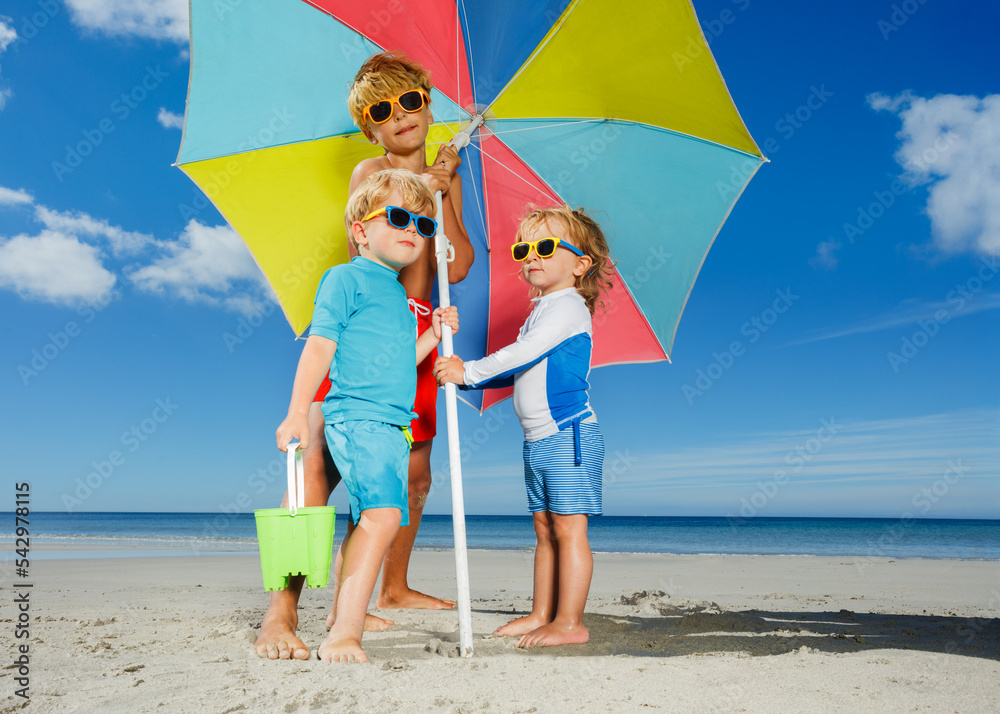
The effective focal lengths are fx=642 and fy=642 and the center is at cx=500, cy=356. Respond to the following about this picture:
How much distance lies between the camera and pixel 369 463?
2.33m

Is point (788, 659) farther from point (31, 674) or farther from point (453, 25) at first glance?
point (453, 25)

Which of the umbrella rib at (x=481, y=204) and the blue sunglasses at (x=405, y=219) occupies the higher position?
the umbrella rib at (x=481, y=204)

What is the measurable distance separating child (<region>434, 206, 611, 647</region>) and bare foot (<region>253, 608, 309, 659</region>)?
87cm

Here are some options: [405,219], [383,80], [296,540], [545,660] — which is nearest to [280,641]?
[296,540]

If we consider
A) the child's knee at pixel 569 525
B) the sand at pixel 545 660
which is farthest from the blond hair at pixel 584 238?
the sand at pixel 545 660

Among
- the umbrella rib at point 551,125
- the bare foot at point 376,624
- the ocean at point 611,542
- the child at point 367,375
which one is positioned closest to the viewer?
the child at point 367,375

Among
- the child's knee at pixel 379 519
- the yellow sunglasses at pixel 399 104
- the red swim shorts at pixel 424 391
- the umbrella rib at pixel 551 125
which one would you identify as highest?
the umbrella rib at pixel 551 125

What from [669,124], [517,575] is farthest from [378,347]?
[517,575]

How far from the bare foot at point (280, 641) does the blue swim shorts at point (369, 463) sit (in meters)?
0.52

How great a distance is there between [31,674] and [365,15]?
318cm

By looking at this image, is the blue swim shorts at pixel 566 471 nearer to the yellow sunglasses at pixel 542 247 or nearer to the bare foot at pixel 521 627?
the bare foot at pixel 521 627

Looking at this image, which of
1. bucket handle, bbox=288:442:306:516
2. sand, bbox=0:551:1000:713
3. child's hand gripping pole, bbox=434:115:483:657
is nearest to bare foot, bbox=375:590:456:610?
sand, bbox=0:551:1000:713

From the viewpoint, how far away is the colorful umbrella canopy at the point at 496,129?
3182mm

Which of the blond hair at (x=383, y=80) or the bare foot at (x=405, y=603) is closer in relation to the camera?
the blond hair at (x=383, y=80)
